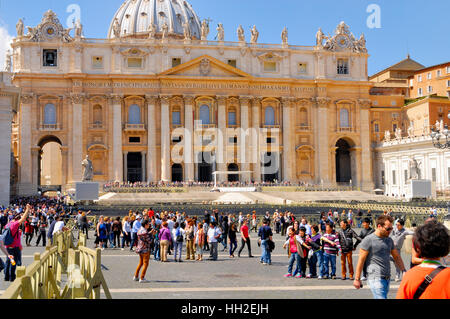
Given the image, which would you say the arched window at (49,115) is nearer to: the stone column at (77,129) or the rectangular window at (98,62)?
the stone column at (77,129)

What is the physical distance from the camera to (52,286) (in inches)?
281

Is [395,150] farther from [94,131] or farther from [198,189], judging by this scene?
[94,131]

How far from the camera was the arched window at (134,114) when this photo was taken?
66.4 metres

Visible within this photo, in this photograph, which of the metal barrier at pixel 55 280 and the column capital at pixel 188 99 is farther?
the column capital at pixel 188 99

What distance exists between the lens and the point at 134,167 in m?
68.1

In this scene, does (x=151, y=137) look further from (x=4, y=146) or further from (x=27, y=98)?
(x=4, y=146)

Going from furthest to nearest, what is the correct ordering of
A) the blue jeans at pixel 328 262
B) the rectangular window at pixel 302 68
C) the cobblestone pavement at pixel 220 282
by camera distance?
1. the rectangular window at pixel 302 68
2. the blue jeans at pixel 328 262
3. the cobblestone pavement at pixel 220 282

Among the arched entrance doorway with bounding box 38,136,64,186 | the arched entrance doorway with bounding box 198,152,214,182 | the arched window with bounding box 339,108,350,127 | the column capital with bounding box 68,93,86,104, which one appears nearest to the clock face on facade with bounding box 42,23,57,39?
the column capital with bounding box 68,93,86,104

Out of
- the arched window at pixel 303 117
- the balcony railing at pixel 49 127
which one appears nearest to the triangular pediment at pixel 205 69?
the arched window at pixel 303 117

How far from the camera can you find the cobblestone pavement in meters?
Answer: 10.3

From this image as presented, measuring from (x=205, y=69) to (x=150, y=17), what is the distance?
3866 cm

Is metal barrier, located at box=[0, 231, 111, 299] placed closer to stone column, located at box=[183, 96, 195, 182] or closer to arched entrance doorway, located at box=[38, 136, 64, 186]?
stone column, located at box=[183, 96, 195, 182]

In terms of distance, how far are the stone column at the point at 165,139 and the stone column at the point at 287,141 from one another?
1495 cm
